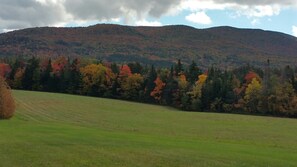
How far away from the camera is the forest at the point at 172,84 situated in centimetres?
10144

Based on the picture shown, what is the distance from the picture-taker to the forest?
101 metres

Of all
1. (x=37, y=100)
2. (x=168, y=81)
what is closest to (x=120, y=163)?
A: (x=37, y=100)

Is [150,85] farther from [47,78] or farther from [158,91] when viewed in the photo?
[47,78]

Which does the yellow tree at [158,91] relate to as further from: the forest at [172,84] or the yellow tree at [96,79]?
the yellow tree at [96,79]

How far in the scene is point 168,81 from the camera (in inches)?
4614

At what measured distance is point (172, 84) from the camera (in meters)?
116

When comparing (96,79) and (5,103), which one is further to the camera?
(96,79)

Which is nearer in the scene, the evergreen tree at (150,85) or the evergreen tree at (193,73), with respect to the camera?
the evergreen tree at (150,85)

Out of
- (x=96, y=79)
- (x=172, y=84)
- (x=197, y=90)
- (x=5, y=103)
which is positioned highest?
(x=96, y=79)

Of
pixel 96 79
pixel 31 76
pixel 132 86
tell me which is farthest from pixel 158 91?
pixel 31 76

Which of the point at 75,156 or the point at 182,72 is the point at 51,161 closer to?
the point at 75,156

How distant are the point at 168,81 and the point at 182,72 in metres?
7.33

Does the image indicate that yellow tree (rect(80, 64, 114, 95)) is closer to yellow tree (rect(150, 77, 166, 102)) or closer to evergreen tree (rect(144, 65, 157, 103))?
evergreen tree (rect(144, 65, 157, 103))

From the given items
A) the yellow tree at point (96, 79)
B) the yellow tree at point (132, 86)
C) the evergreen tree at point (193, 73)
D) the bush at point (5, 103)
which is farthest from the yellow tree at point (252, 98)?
the bush at point (5, 103)
